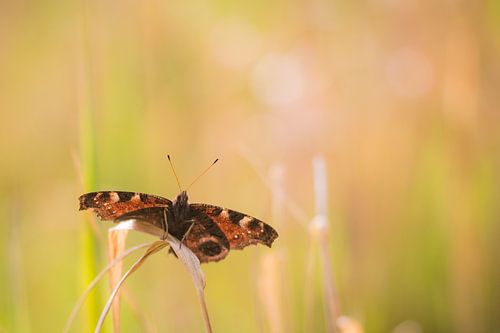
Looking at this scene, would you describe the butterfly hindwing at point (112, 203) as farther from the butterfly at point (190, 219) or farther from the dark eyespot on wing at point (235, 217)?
the dark eyespot on wing at point (235, 217)

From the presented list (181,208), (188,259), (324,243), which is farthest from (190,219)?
(324,243)

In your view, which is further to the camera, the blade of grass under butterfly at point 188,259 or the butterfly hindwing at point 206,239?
the butterfly hindwing at point 206,239

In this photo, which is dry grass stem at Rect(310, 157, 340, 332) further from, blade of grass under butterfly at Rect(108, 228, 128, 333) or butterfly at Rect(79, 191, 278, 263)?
blade of grass under butterfly at Rect(108, 228, 128, 333)

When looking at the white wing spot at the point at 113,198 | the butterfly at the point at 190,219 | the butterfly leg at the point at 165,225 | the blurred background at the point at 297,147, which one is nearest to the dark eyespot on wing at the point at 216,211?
the butterfly at the point at 190,219

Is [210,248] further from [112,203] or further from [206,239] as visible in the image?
[112,203]

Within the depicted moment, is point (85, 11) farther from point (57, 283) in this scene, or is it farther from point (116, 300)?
point (57, 283)

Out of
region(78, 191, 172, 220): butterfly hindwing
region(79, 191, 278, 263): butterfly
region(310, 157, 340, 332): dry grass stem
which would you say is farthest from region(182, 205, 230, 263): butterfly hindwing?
region(310, 157, 340, 332): dry grass stem
